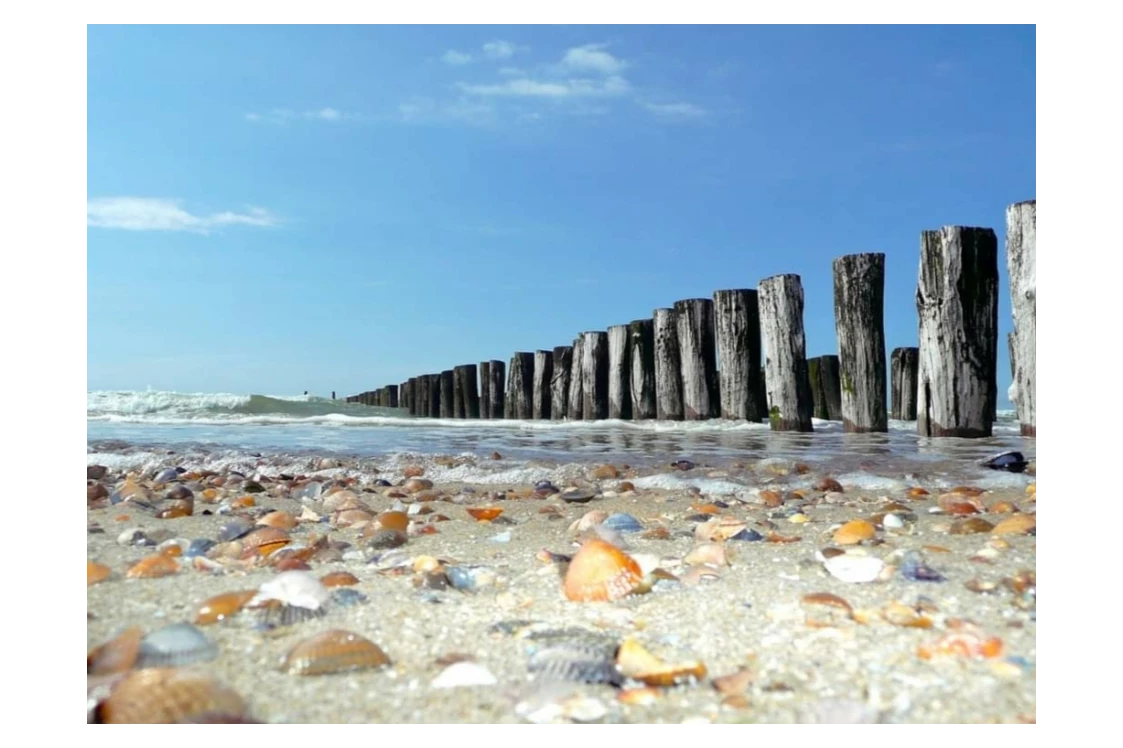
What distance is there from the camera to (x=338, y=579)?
195 cm

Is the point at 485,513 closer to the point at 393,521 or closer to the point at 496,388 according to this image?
the point at 393,521

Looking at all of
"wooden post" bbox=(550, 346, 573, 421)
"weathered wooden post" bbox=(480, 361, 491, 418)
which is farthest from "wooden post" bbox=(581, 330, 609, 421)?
"weathered wooden post" bbox=(480, 361, 491, 418)

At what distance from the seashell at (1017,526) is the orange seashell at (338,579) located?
1.88 m

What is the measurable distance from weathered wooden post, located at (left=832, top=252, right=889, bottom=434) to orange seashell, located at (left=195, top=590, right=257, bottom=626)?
7269 millimetres

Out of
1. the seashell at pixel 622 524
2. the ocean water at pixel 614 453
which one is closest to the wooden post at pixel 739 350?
the ocean water at pixel 614 453

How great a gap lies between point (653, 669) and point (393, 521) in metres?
1.68

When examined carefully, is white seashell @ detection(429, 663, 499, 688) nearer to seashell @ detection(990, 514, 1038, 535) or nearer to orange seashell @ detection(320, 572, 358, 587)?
orange seashell @ detection(320, 572, 358, 587)

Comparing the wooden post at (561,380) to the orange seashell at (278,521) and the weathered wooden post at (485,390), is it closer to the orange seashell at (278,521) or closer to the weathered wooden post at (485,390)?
the weathered wooden post at (485,390)

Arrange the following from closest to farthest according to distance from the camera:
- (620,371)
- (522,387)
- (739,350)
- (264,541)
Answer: (264,541)
(739,350)
(620,371)
(522,387)

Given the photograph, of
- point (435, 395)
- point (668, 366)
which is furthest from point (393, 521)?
point (435, 395)

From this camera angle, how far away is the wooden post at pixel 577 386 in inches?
554
